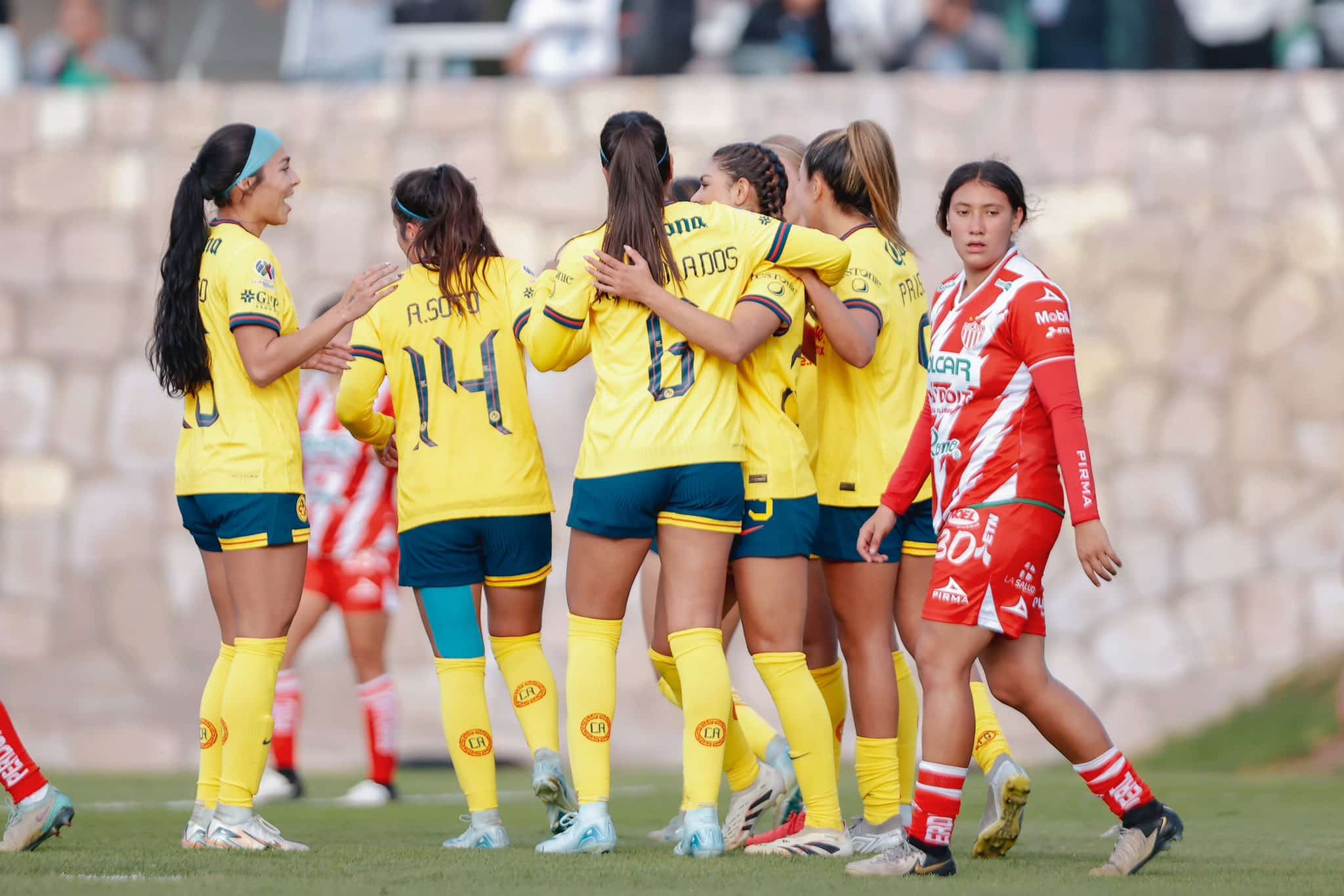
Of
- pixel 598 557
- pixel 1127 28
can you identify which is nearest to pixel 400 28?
pixel 1127 28

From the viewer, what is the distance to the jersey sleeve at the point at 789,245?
450 centimetres

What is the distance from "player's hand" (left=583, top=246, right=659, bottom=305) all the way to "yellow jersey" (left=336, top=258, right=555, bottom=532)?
0.43 m

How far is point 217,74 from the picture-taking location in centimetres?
1100

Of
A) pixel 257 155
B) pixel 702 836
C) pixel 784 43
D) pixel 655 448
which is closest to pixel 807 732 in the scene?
pixel 702 836

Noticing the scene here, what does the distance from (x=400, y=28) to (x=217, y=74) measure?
1.27 metres

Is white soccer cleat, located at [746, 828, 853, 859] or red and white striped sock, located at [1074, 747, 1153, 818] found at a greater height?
red and white striped sock, located at [1074, 747, 1153, 818]

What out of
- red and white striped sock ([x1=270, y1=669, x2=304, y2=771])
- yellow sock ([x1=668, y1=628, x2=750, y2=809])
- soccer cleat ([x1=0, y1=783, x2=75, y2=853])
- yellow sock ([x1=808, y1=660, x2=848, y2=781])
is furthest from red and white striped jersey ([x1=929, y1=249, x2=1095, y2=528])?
red and white striped sock ([x1=270, y1=669, x2=304, y2=771])

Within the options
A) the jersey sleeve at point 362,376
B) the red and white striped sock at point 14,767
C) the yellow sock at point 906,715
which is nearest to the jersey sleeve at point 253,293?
the jersey sleeve at point 362,376

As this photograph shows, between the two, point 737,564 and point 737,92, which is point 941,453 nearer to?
point 737,564

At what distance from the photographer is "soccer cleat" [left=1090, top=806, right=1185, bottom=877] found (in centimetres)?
414

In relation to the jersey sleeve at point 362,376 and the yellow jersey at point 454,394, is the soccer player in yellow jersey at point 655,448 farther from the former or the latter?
the jersey sleeve at point 362,376

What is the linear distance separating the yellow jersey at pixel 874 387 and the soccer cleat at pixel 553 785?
3.57 feet

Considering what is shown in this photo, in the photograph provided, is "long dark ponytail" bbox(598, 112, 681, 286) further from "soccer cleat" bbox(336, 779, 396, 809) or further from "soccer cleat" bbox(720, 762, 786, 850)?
"soccer cleat" bbox(336, 779, 396, 809)

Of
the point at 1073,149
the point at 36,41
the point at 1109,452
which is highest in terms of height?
the point at 36,41
